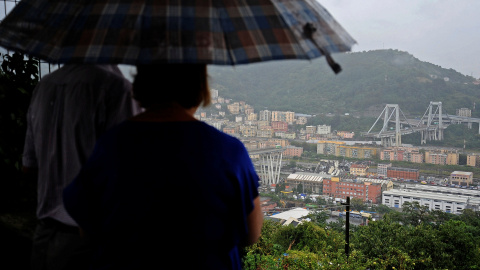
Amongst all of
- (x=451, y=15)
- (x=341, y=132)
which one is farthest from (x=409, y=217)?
(x=451, y=15)

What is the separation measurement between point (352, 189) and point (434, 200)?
9.03 ft

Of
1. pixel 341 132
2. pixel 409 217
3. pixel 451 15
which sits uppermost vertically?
pixel 451 15

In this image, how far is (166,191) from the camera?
2.00 ft

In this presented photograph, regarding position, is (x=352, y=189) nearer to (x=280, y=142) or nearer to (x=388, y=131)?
(x=280, y=142)

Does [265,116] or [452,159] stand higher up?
[265,116]

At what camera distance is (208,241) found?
630 mm

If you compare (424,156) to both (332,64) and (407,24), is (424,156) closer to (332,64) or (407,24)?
(332,64)

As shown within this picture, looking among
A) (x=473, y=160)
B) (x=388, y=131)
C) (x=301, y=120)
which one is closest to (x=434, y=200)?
(x=473, y=160)

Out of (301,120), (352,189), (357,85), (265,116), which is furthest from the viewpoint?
(357,85)

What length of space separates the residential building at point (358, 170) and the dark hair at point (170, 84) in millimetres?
13192

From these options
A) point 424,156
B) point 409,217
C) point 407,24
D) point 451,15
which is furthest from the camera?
point 407,24

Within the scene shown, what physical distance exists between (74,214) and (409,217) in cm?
893

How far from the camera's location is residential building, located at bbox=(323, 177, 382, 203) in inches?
435

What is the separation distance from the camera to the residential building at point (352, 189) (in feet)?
36.2
